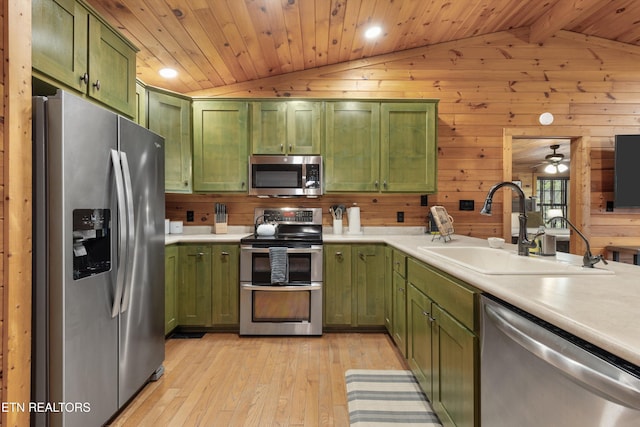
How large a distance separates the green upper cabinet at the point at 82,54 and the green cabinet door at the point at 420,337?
215 cm

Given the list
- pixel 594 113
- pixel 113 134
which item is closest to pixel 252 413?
pixel 113 134

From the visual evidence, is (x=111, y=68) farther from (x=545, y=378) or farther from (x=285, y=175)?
(x=545, y=378)

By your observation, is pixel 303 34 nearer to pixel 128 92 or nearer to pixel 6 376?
pixel 128 92

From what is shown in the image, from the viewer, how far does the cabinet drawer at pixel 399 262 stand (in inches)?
97.7

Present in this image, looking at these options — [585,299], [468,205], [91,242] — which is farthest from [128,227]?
[468,205]

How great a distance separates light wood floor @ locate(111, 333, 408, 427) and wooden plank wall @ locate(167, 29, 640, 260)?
1490mm

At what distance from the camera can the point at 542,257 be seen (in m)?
1.75

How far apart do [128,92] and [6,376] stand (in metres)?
1.72

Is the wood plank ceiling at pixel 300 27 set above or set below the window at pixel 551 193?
above

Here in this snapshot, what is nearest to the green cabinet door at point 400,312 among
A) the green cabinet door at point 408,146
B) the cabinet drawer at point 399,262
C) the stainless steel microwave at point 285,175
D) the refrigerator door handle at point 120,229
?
the cabinet drawer at point 399,262

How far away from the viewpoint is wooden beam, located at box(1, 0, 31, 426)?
4.38 ft

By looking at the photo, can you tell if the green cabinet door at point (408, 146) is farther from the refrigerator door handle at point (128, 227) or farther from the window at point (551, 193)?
the window at point (551, 193)

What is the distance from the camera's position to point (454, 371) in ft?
5.06

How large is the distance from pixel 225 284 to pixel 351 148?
1.71m
